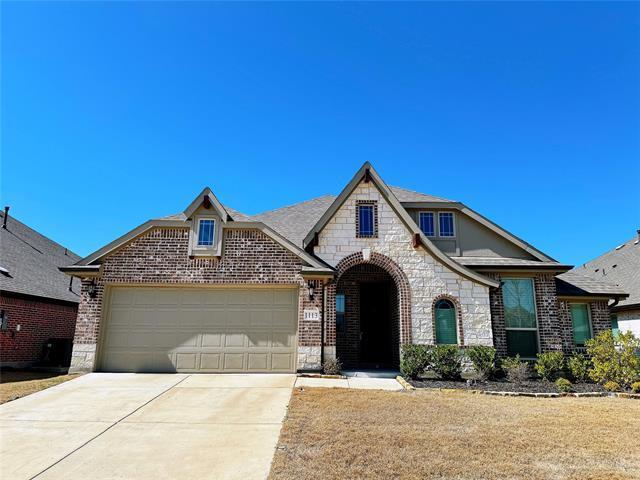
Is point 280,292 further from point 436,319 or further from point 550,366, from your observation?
point 550,366

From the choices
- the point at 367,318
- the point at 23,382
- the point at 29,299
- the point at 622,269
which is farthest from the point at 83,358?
the point at 622,269

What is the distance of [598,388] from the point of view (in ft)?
34.6

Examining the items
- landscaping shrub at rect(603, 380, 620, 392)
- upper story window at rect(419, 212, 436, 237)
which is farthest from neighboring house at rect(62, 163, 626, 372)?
landscaping shrub at rect(603, 380, 620, 392)

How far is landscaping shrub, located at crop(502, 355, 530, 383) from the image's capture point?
11188 mm

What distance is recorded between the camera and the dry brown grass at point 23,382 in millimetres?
8914

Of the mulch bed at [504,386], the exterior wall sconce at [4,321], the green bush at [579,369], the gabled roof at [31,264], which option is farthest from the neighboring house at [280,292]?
the gabled roof at [31,264]

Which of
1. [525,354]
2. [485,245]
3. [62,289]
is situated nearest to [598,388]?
[525,354]

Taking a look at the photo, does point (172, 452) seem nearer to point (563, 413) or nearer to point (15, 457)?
point (15, 457)

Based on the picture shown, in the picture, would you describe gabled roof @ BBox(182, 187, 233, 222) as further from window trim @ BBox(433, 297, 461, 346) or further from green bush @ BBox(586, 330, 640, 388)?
green bush @ BBox(586, 330, 640, 388)

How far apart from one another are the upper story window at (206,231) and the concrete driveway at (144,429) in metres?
4.02

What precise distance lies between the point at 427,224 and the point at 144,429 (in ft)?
37.1

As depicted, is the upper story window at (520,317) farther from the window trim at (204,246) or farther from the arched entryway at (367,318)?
the window trim at (204,246)

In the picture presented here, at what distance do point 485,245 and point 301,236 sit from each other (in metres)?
6.67

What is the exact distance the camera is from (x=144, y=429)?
6.55 meters
